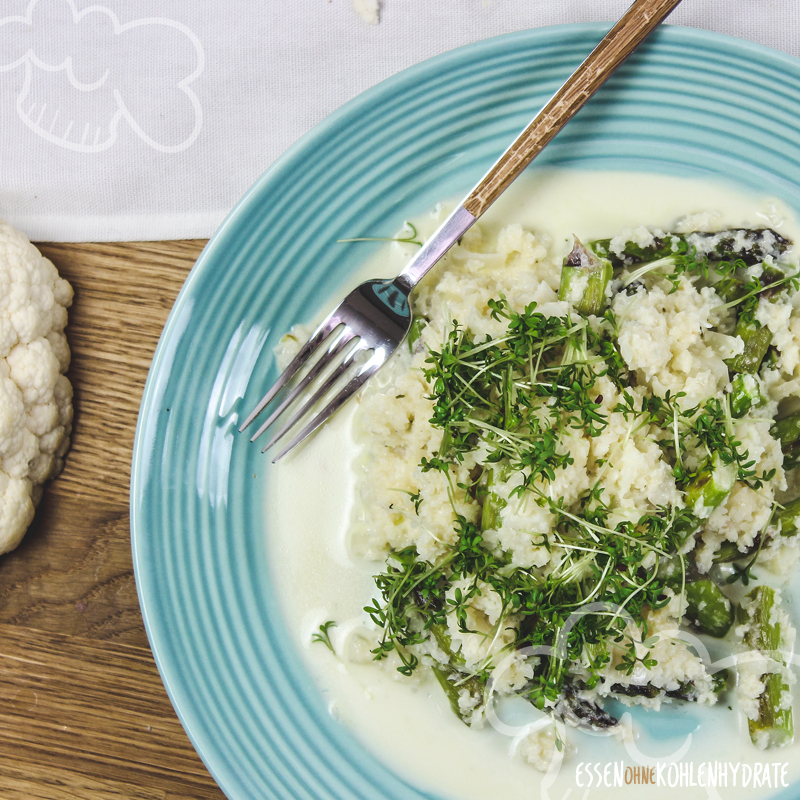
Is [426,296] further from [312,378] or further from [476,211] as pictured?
[312,378]

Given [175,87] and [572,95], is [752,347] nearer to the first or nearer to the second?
[572,95]

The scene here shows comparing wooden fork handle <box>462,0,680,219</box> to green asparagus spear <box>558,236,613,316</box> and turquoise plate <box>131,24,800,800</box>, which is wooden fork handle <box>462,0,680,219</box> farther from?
green asparagus spear <box>558,236,613,316</box>

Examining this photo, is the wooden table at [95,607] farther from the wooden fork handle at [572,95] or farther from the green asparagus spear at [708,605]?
the green asparagus spear at [708,605]

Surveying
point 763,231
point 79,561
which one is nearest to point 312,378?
point 79,561

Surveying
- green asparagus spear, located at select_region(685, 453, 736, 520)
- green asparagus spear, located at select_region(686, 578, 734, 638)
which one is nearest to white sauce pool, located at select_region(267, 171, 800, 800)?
green asparagus spear, located at select_region(686, 578, 734, 638)

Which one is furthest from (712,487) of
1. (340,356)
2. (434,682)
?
(340,356)

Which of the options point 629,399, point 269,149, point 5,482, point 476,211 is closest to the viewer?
point 629,399
